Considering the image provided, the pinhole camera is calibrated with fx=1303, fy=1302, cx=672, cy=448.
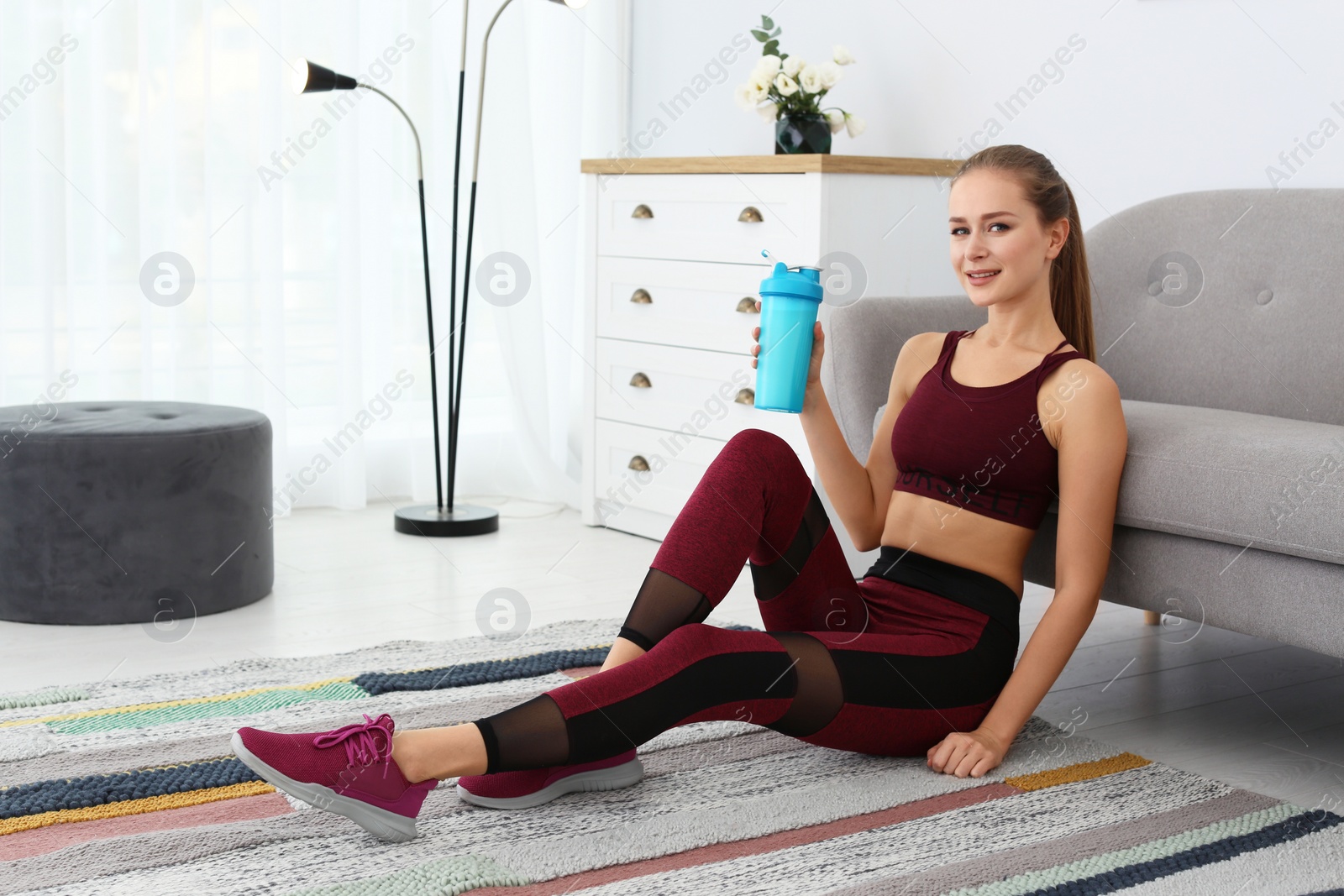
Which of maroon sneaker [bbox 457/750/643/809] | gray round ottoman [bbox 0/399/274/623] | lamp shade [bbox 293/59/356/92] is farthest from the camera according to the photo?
lamp shade [bbox 293/59/356/92]

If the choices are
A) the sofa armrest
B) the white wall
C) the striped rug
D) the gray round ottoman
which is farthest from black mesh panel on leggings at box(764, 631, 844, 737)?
the white wall

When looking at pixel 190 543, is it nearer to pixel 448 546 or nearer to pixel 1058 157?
pixel 448 546

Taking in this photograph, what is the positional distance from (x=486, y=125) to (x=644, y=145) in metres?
0.53

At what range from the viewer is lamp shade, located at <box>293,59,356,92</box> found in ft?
9.48

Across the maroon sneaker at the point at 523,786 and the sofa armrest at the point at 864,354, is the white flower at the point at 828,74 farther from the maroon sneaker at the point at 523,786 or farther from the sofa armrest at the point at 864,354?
the maroon sneaker at the point at 523,786

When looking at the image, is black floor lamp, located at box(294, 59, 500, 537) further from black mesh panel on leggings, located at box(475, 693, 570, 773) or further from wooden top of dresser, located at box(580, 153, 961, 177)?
black mesh panel on leggings, located at box(475, 693, 570, 773)

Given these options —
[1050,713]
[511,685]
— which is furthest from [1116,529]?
[511,685]

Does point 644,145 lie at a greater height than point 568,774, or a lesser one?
greater

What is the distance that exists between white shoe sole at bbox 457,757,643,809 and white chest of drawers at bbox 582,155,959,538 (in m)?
1.32

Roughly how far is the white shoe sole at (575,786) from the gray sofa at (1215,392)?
677 millimetres

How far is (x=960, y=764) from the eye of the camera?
62.9 inches

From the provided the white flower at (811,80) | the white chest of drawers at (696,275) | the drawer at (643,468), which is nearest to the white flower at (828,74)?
the white flower at (811,80)

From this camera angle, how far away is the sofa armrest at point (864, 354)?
2146mm

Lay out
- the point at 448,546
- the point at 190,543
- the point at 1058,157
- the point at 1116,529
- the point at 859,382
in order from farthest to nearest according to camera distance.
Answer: the point at 448,546 < the point at 1058,157 < the point at 190,543 < the point at 859,382 < the point at 1116,529
